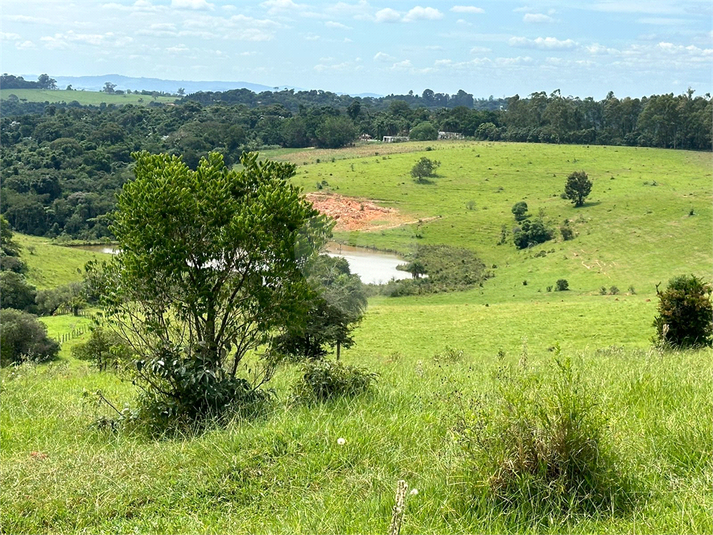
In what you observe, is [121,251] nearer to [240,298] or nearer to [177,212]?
[177,212]

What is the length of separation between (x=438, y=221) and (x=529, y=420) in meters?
55.2

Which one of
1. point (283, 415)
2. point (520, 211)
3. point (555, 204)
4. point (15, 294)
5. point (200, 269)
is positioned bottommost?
point (15, 294)

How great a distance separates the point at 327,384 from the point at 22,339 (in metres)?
25.4

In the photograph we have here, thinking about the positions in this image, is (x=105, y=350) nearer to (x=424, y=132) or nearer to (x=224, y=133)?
(x=224, y=133)

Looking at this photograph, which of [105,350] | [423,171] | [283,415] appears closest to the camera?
[283,415]

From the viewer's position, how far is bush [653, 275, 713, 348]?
13844 mm

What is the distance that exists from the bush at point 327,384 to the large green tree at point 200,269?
523 mm

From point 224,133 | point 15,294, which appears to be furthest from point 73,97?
point 15,294

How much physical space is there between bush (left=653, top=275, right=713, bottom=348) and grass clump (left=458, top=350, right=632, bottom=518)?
11491 millimetres

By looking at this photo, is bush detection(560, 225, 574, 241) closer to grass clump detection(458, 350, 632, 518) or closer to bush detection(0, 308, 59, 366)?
bush detection(0, 308, 59, 366)

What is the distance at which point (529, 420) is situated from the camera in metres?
3.39

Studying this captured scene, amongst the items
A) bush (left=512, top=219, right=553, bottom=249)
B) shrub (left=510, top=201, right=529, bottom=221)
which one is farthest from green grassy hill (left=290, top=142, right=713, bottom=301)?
bush (left=512, top=219, right=553, bottom=249)

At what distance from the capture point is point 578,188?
60312 mm

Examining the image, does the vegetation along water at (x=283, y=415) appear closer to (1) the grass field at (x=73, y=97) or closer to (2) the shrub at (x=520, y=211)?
(2) the shrub at (x=520, y=211)
